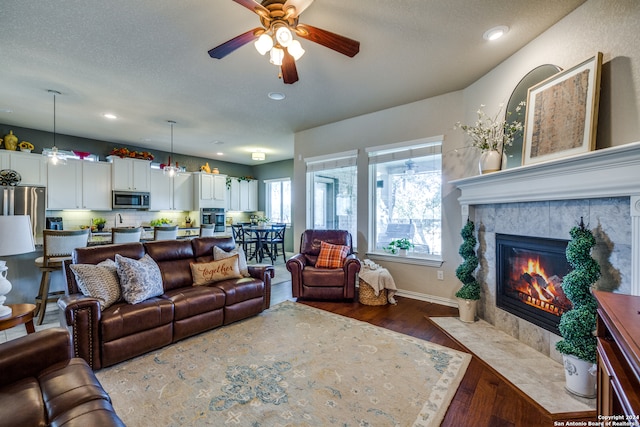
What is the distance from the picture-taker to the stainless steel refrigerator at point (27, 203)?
14.1ft

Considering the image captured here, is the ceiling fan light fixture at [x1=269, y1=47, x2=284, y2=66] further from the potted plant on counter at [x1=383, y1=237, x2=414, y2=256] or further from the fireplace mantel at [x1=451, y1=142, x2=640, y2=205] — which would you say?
the potted plant on counter at [x1=383, y1=237, x2=414, y2=256]

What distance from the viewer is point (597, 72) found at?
198 cm

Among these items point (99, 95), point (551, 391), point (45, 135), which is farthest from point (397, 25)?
point (45, 135)

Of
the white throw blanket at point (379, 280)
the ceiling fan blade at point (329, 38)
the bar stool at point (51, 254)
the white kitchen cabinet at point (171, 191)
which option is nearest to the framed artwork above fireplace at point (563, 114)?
the ceiling fan blade at point (329, 38)

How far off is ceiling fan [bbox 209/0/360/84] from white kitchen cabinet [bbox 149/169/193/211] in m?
5.57

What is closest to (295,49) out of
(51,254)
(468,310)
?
(468,310)

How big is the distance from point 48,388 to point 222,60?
288 centimetres

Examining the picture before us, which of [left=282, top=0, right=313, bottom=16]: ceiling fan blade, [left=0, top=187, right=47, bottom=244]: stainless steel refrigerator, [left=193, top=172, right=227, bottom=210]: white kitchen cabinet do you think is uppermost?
[left=282, top=0, right=313, bottom=16]: ceiling fan blade

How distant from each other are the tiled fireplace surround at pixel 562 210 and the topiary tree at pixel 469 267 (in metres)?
0.12

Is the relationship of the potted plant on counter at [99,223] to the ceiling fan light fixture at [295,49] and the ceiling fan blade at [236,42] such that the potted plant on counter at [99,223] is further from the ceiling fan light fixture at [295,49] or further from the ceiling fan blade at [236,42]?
the ceiling fan light fixture at [295,49]

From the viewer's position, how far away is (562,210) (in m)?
2.25

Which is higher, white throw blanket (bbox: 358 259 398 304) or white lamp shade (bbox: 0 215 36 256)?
white lamp shade (bbox: 0 215 36 256)

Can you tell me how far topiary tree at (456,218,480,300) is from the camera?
3.10 m

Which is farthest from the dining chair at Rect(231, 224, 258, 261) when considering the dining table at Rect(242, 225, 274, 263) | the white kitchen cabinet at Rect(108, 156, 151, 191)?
the white kitchen cabinet at Rect(108, 156, 151, 191)
